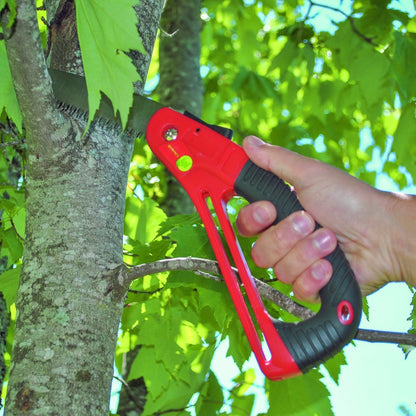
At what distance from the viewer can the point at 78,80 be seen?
1.45 metres

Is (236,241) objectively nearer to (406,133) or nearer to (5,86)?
(5,86)

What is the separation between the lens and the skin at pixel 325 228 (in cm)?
137

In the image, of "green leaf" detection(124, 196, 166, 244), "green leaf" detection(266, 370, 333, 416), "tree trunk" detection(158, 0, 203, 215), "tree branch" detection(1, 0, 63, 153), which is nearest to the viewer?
"tree branch" detection(1, 0, 63, 153)

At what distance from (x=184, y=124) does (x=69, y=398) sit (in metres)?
0.76

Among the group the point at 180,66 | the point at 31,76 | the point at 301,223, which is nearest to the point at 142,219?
the point at 301,223

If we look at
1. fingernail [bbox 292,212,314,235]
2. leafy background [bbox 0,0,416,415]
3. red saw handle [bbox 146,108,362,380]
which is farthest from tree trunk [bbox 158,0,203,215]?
fingernail [bbox 292,212,314,235]

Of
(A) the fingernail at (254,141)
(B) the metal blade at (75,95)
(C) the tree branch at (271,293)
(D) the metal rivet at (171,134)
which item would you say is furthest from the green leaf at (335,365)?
(B) the metal blade at (75,95)

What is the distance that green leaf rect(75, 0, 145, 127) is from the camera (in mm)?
1110

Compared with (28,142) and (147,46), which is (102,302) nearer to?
(28,142)

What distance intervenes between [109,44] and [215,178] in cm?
46

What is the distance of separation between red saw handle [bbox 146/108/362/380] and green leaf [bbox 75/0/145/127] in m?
0.35

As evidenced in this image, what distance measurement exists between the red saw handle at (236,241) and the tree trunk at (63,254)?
168mm

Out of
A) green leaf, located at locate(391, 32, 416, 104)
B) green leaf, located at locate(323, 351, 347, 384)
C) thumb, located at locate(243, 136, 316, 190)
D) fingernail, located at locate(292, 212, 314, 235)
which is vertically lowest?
green leaf, located at locate(323, 351, 347, 384)

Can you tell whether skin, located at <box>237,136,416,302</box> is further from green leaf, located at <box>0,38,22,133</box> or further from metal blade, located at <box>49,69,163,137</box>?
green leaf, located at <box>0,38,22,133</box>
